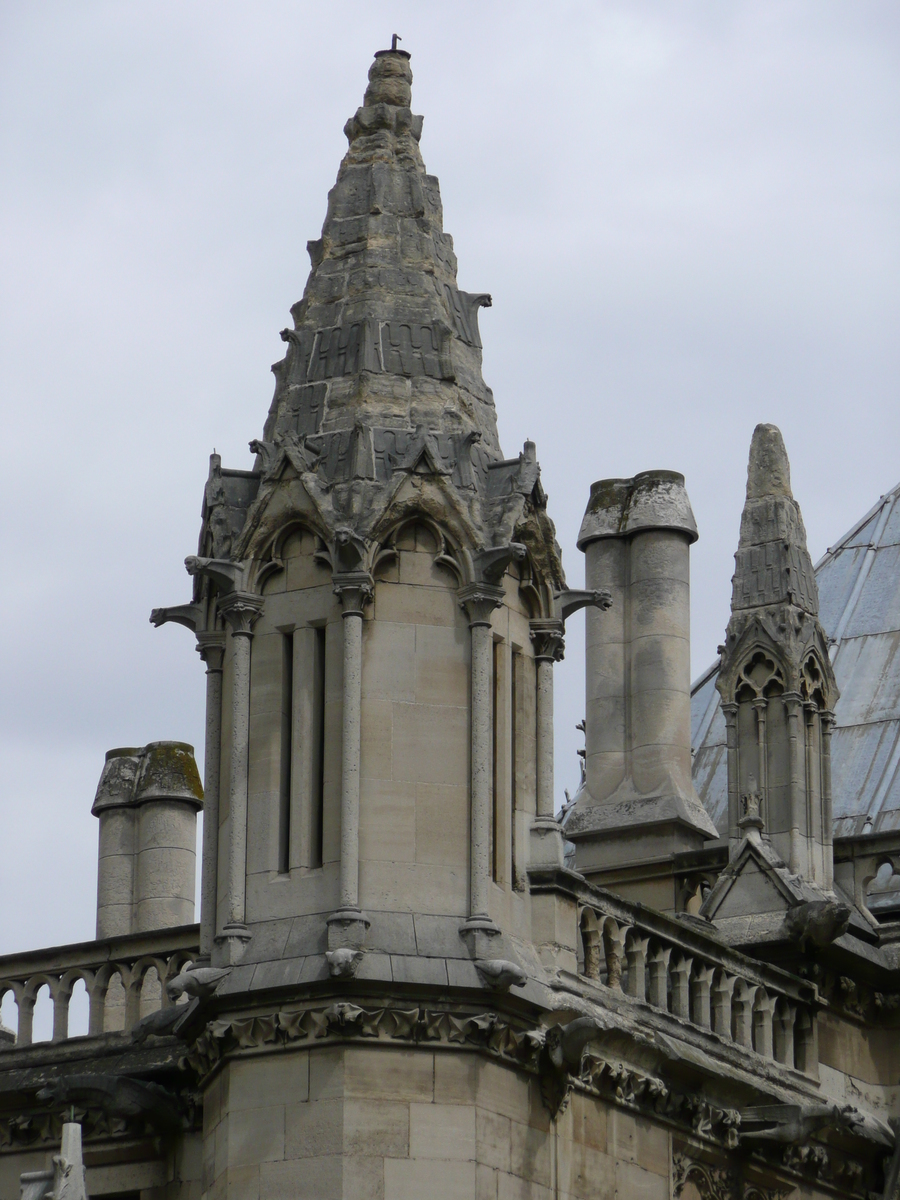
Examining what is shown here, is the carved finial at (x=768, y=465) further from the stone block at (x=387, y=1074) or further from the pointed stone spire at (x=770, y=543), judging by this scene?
the stone block at (x=387, y=1074)

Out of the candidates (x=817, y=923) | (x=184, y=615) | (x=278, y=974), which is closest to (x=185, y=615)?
(x=184, y=615)

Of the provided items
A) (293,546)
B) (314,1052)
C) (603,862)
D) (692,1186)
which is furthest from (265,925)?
(603,862)

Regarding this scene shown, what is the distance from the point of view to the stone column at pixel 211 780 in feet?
74.2

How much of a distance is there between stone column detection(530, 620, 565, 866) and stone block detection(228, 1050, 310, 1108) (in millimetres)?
2517

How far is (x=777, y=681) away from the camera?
29.4 m

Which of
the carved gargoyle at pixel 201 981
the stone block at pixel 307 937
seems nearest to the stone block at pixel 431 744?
the stone block at pixel 307 937

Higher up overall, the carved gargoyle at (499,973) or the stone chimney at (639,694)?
the stone chimney at (639,694)

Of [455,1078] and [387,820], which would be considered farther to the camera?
[387,820]

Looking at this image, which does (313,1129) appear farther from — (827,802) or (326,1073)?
(827,802)

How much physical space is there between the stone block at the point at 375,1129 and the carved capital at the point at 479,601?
350 cm

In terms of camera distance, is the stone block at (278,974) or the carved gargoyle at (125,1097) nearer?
the stone block at (278,974)

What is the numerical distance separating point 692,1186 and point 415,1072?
3.74m

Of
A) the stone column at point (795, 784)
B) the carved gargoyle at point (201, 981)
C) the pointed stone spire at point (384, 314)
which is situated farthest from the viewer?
the stone column at point (795, 784)

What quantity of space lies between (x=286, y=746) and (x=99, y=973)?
12.6 ft
